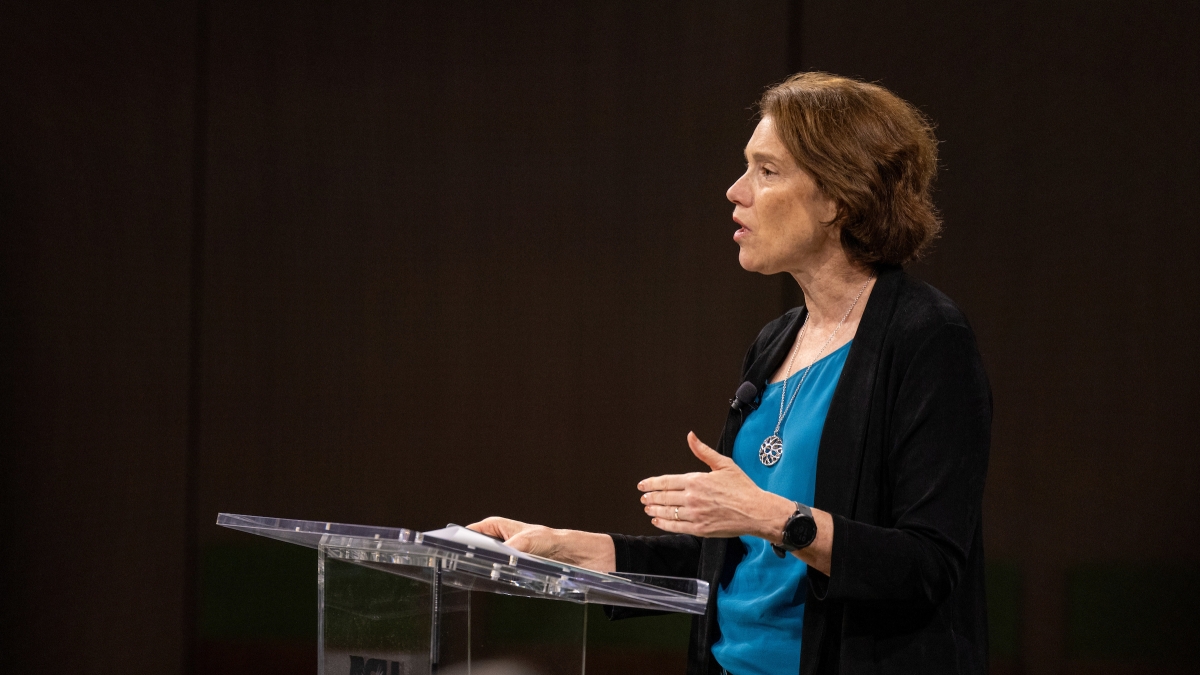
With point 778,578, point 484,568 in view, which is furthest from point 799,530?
point 484,568

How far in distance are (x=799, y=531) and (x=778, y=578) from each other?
26cm

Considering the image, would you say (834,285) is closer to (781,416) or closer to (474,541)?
A: (781,416)

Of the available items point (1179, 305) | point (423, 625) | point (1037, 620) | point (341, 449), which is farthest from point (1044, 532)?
point (423, 625)

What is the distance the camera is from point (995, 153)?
304 centimetres

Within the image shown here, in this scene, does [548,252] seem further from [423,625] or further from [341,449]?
[423,625]

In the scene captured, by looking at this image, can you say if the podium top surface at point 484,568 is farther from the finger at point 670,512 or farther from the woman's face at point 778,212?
the woman's face at point 778,212

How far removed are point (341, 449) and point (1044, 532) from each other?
81.8 inches

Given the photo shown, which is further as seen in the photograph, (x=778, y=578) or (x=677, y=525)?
(x=778, y=578)

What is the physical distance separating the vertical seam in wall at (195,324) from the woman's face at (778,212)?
2.22m

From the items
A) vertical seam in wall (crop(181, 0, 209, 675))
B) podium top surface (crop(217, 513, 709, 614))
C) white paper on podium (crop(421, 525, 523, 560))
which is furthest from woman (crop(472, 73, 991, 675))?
vertical seam in wall (crop(181, 0, 209, 675))

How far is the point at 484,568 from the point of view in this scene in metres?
1.17

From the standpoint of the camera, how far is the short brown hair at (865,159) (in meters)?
1.63

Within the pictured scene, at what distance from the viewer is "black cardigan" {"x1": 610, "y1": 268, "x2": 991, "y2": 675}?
1.36 meters

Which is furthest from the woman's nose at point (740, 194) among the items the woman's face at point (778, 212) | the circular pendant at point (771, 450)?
the circular pendant at point (771, 450)
